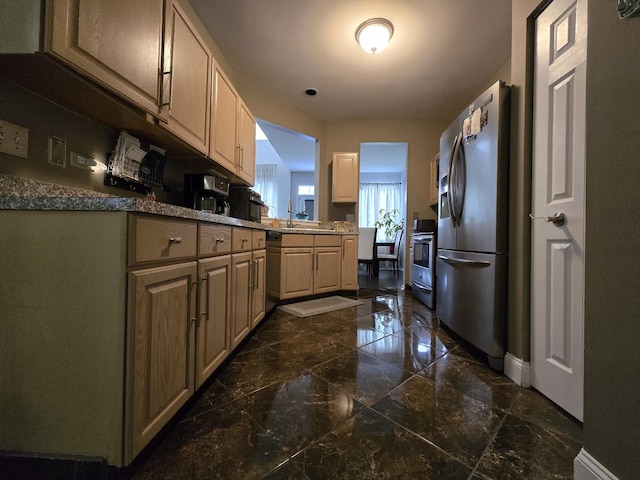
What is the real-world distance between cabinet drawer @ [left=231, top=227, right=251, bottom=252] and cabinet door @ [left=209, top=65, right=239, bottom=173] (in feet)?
1.97

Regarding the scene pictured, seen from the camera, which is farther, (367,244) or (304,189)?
(304,189)

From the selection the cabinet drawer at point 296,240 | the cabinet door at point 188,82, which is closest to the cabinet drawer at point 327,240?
→ the cabinet drawer at point 296,240

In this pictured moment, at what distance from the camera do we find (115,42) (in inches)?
38.1

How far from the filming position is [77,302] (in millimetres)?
709

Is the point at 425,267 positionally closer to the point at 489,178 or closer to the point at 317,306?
the point at 317,306

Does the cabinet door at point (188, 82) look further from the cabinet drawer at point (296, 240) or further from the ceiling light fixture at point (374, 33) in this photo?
the ceiling light fixture at point (374, 33)

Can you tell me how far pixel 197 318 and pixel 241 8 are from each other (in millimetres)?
2455

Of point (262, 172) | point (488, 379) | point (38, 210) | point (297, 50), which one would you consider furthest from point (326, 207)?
point (262, 172)

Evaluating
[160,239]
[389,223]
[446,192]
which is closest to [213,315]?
[160,239]

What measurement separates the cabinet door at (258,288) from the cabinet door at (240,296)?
78mm

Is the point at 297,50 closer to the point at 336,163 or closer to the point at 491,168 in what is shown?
the point at 336,163

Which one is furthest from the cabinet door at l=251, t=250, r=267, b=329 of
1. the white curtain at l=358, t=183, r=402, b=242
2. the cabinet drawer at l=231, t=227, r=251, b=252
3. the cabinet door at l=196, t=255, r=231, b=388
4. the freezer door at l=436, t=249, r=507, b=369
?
the white curtain at l=358, t=183, r=402, b=242

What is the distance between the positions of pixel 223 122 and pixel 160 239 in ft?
4.56

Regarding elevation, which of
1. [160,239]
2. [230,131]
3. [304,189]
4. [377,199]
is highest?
[304,189]
